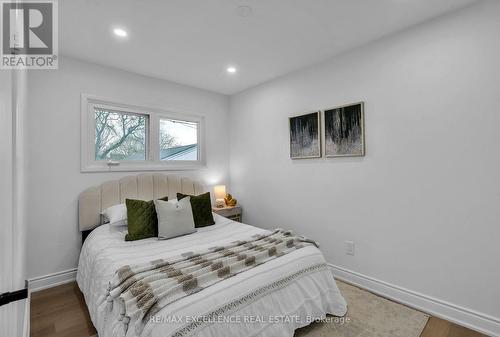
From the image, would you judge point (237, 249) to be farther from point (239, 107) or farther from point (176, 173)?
point (239, 107)

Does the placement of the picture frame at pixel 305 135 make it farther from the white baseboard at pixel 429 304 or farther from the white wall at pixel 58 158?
the white wall at pixel 58 158

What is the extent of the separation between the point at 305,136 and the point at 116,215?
2.40 metres

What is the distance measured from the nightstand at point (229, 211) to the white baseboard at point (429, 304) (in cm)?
174

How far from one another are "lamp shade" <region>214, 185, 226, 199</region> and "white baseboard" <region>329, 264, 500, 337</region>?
6.61 feet

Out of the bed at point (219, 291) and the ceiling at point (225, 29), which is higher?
the ceiling at point (225, 29)

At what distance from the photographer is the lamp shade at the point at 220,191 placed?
3814mm

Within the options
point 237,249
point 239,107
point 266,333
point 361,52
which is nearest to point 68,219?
point 237,249

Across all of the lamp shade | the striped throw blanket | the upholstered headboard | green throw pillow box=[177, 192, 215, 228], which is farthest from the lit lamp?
the striped throw blanket

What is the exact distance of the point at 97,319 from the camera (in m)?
1.70

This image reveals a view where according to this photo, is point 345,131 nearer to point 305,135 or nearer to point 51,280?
point 305,135

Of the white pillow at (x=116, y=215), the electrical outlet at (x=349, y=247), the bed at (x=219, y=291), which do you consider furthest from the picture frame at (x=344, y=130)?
the white pillow at (x=116, y=215)

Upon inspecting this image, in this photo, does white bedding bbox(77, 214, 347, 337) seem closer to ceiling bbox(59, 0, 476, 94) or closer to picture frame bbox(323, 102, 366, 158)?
picture frame bbox(323, 102, 366, 158)

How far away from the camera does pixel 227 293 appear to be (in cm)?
144

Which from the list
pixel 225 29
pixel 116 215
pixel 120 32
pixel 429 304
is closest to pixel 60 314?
pixel 116 215
